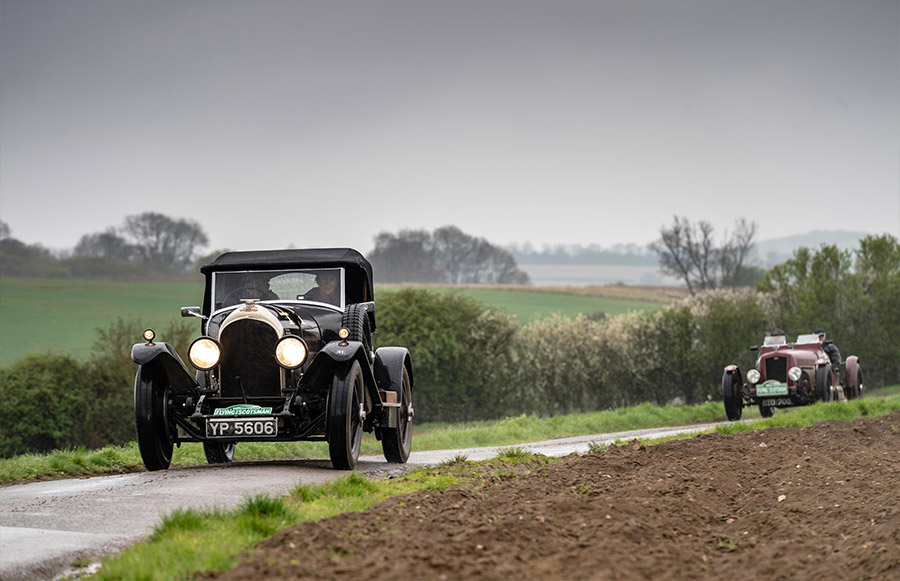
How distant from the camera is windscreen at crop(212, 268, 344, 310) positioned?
1297 cm

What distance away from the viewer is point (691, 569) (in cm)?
601

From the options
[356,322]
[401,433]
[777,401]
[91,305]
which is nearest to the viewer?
[356,322]

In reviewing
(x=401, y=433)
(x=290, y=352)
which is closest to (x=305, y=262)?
(x=290, y=352)

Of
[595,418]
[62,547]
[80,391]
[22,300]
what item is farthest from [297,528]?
[22,300]

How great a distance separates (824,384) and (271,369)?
18361 mm

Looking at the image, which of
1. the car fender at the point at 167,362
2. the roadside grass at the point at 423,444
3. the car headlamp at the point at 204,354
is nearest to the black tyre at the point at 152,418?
the car fender at the point at 167,362

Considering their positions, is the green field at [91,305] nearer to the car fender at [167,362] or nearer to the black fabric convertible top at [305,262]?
the black fabric convertible top at [305,262]

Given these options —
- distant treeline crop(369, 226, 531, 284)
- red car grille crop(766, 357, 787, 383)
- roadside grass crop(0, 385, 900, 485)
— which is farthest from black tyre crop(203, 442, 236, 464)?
distant treeline crop(369, 226, 531, 284)

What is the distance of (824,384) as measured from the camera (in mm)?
25328

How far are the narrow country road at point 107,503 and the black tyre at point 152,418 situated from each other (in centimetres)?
30

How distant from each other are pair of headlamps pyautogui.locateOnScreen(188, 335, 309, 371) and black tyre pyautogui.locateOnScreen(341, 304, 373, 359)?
0.92 metres

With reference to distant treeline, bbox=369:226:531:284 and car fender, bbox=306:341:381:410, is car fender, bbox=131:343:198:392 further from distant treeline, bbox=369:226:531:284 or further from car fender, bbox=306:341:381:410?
distant treeline, bbox=369:226:531:284

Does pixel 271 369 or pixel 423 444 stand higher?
pixel 271 369

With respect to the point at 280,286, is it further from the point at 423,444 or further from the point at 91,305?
the point at 91,305
